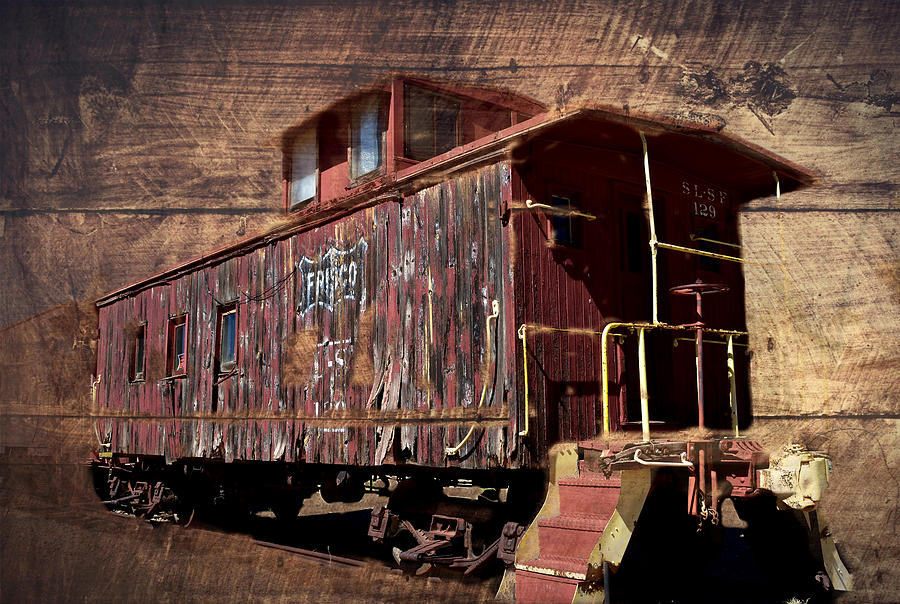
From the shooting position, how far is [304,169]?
9578 millimetres

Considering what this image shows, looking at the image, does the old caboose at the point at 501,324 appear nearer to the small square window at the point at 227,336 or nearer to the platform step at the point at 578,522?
the platform step at the point at 578,522

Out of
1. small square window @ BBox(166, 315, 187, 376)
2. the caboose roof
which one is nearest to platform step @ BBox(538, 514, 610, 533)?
the caboose roof

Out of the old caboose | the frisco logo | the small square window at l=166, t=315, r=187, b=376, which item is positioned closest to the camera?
the old caboose

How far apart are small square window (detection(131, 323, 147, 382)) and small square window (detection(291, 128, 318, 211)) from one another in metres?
4.36

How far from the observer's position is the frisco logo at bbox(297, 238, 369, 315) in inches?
304

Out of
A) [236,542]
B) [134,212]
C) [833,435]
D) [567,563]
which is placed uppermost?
[134,212]

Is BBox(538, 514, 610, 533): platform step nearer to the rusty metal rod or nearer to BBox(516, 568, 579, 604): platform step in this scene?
BBox(516, 568, 579, 604): platform step

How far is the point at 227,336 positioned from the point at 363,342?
334 cm

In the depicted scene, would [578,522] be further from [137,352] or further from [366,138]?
[137,352]

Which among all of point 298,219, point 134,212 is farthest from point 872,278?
point 298,219

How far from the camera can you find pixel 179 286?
452 inches

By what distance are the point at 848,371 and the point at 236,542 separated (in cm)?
734

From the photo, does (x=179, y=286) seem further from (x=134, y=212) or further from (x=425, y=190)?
(x=134, y=212)

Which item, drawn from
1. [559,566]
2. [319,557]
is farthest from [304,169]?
[559,566]
